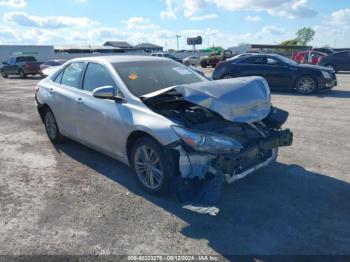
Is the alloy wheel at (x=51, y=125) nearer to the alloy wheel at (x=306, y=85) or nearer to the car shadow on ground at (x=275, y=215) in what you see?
the car shadow on ground at (x=275, y=215)

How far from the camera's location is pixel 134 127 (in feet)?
14.2

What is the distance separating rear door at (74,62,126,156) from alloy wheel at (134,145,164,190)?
1.13ft

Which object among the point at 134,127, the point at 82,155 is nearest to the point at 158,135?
the point at 134,127

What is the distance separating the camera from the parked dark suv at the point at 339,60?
23.1 meters

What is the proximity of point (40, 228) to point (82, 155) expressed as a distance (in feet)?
8.08

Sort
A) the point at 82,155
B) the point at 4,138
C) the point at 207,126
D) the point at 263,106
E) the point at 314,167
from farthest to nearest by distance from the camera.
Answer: the point at 4,138 < the point at 82,155 < the point at 314,167 < the point at 263,106 < the point at 207,126

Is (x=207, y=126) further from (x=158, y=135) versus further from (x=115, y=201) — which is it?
(x=115, y=201)

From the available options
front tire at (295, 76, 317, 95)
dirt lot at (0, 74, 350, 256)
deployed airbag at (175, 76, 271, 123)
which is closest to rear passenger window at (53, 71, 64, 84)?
dirt lot at (0, 74, 350, 256)

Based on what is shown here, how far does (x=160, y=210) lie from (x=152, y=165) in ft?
1.87

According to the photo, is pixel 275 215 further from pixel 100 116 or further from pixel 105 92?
pixel 100 116

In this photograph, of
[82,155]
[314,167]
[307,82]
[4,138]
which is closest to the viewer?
[314,167]

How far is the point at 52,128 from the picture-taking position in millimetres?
6691

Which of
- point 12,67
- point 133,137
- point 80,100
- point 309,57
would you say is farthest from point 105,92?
point 12,67

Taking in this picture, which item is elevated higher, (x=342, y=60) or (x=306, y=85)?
(x=342, y=60)
